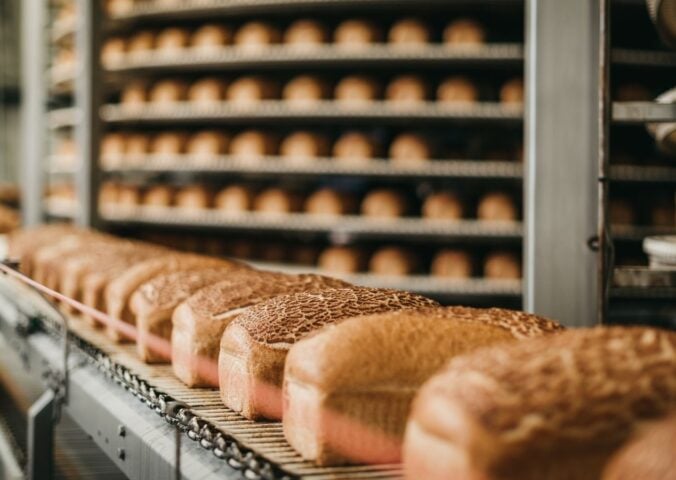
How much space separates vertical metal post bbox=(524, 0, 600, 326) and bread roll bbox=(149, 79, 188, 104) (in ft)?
7.46

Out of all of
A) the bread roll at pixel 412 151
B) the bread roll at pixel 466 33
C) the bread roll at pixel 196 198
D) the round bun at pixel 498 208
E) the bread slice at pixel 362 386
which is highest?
the bread roll at pixel 466 33

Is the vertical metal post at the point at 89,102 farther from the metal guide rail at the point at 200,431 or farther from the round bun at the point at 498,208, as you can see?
the metal guide rail at the point at 200,431

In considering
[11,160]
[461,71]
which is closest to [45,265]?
[461,71]

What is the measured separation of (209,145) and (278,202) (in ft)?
1.71

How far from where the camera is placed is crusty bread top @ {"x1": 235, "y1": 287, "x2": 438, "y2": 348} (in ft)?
3.18

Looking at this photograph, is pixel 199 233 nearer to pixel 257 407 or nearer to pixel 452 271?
pixel 452 271

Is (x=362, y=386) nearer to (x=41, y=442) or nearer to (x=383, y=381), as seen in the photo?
(x=383, y=381)

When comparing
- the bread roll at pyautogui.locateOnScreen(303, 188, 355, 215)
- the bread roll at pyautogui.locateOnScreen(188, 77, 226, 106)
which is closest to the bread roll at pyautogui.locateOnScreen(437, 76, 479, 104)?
the bread roll at pyautogui.locateOnScreen(303, 188, 355, 215)

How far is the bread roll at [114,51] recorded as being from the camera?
447cm

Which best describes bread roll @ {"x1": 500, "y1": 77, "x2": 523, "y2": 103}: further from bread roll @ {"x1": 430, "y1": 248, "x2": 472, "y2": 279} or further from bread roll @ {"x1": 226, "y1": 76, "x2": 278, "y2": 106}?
bread roll @ {"x1": 226, "y1": 76, "x2": 278, "y2": 106}

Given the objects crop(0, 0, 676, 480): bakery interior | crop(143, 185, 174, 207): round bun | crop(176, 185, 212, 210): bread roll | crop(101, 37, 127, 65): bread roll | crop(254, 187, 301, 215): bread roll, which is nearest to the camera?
crop(0, 0, 676, 480): bakery interior

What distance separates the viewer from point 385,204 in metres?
3.81

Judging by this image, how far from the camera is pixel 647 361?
0.68 meters

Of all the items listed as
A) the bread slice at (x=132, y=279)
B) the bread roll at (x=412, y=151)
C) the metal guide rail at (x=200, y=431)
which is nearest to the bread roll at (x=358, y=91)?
the bread roll at (x=412, y=151)
